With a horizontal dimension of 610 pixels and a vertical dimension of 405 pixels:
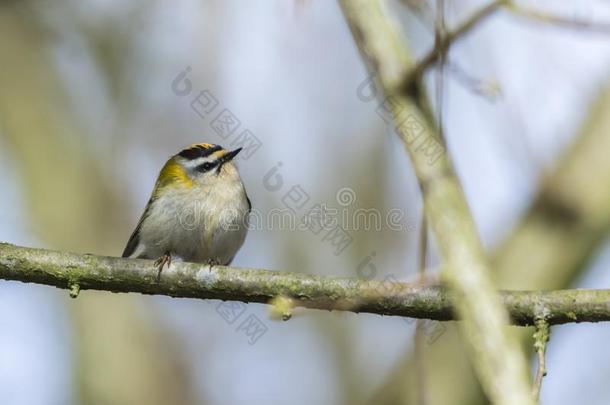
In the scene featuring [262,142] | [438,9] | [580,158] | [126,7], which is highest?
[126,7]

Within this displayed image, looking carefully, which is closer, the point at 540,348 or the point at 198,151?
the point at 540,348

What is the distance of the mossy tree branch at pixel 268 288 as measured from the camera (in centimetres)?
365

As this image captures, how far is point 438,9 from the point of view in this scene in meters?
2.53

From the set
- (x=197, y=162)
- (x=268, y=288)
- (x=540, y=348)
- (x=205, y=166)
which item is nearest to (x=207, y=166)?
(x=205, y=166)

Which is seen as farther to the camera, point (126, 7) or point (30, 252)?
point (126, 7)

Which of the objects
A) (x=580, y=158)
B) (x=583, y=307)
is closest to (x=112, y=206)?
(x=580, y=158)

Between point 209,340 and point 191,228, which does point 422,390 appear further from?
point 209,340

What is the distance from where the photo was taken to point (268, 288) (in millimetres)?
4168

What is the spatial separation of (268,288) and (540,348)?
1.57 meters

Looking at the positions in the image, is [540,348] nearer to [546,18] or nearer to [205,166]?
[546,18]

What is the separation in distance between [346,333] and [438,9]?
7.91 meters

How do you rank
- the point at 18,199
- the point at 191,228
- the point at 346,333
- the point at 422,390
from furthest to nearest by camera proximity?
the point at 346,333 < the point at 18,199 < the point at 191,228 < the point at 422,390

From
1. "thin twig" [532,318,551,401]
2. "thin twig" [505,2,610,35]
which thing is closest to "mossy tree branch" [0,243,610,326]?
"thin twig" [532,318,551,401]

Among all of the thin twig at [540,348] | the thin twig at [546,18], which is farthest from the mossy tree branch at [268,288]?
the thin twig at [546,18]
